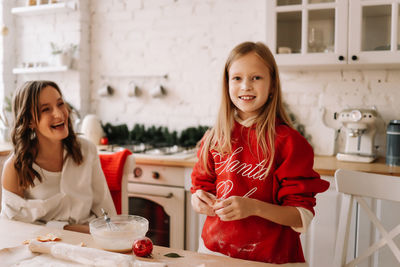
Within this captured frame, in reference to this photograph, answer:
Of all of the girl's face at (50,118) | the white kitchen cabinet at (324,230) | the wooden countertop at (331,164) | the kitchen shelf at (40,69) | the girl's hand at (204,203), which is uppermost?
the kitchen shelf at (40,69)

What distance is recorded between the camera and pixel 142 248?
36.1 inches

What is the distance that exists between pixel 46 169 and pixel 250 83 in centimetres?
91

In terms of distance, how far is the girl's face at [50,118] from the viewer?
1448 millimetres

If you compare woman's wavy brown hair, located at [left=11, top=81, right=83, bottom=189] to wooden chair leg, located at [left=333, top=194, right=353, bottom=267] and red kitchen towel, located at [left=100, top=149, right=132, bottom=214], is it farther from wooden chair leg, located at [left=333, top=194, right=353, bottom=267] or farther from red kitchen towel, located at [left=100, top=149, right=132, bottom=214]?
wooden chair leg, located at [left=333, top=194, right=353, bottom=267]

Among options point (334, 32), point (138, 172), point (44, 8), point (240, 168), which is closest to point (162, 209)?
point (138, 172)

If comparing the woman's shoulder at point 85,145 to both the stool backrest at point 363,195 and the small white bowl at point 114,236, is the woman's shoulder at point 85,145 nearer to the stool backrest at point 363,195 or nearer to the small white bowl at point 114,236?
the small white bowl at point 114,236

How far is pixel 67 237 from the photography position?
104 centimetres

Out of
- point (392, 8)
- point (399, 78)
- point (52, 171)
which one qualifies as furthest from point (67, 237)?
point (399, 78)

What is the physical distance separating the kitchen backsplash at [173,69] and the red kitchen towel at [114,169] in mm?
1144

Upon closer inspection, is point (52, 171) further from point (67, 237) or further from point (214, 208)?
point (214, 208)

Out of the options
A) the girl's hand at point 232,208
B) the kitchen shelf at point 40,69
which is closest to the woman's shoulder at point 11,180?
the girl's hand at point 232,208

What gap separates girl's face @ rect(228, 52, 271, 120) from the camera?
3.74 feet

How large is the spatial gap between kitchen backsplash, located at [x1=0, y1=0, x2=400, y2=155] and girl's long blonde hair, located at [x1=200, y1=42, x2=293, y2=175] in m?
1.41

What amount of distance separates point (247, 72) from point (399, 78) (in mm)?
1632
